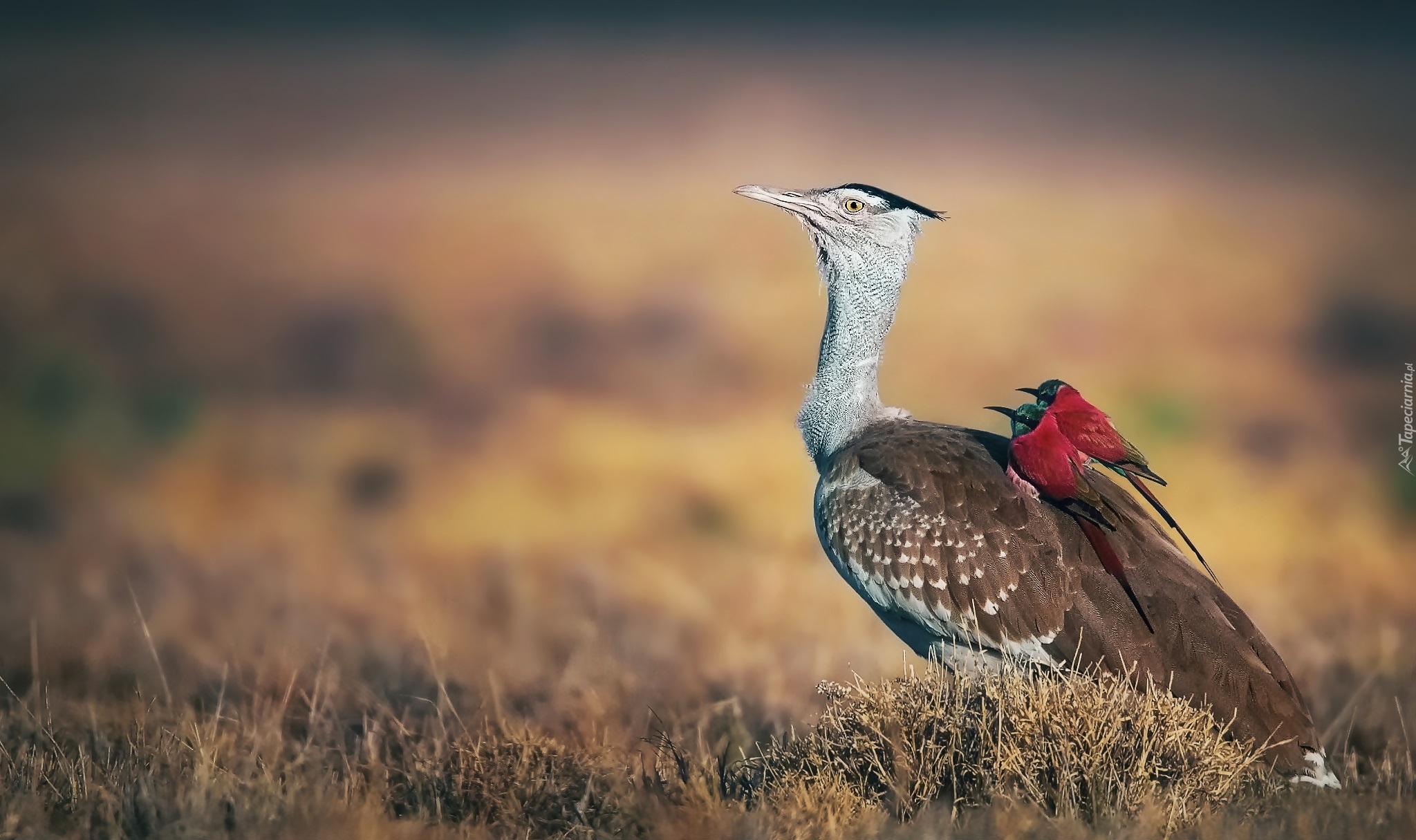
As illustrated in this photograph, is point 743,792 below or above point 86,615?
above

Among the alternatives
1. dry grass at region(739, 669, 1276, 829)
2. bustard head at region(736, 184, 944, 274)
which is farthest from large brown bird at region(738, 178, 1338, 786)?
bustard head at region(736, 184, 944, 274)

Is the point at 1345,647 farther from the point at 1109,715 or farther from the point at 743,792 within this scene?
the point at 743,792

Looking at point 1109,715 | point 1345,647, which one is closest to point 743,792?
point 1109,715

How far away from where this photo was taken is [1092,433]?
198 inches

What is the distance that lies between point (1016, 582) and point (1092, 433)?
0.55 m

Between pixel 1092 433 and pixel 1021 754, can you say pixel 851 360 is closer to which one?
pixel 1092 433

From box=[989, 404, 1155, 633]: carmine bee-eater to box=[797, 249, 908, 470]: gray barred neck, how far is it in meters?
0.82

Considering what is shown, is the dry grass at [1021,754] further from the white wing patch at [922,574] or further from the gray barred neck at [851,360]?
the gray barred neck at [851,360]

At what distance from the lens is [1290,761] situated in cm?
484

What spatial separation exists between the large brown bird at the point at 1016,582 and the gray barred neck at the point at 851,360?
0.27ft

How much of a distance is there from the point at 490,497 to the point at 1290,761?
27.8 ft

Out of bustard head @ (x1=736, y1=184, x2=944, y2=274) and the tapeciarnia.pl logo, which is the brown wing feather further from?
the tapeciarnia.pl logo

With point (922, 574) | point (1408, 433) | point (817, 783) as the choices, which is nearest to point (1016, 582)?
point (922, 574)

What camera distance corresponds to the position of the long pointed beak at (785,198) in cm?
604
